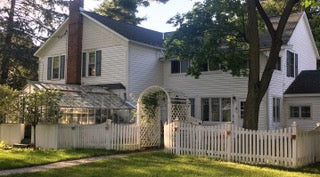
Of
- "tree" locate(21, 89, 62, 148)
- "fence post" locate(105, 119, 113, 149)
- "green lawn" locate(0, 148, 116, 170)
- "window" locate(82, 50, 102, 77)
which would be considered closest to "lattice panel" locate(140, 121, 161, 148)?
"fence post" locate(105, 119, 113, 149)

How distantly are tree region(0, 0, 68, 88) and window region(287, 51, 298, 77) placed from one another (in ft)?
76.0

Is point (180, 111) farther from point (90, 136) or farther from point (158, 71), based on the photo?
point (158, 71)

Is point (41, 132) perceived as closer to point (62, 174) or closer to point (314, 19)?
point (62, 174)

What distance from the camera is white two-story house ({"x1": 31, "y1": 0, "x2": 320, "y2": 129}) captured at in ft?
81.3

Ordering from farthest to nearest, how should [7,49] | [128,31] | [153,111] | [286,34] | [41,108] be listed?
[7,49] < [128,31] < [286,34] < [153,111] < [41,108]

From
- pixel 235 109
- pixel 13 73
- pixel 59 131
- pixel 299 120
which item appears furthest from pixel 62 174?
pixel 13 73

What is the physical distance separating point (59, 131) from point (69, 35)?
1149cm

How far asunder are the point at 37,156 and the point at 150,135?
237 inches

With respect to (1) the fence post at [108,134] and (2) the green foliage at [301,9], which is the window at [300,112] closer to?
(1) the fence post at [108,134]

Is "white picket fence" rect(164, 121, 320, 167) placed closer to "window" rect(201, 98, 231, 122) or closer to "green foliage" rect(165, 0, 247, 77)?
"green foliage" rect(165, 0, 247, 77)

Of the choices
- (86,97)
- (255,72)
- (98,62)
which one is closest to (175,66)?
(98,62)

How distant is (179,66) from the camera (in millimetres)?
28266

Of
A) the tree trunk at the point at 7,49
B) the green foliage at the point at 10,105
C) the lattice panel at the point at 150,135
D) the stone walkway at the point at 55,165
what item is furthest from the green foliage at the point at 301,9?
the green foliage at the point at 10,105

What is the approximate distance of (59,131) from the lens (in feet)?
Result: 60.1
